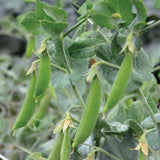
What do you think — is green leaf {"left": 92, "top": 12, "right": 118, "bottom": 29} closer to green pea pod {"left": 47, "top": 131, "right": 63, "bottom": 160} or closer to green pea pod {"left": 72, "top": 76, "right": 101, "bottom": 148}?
green pea pod {"left": 72, "top": 76, "right": 101, "bottom": 148}

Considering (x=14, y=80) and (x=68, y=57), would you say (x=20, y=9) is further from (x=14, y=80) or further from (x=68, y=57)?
(x=68, y=57)

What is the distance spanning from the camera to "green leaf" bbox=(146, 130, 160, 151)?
0.65m

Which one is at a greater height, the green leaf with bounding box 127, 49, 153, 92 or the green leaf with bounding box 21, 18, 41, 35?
the green leaf with bounding box 21, 18, 41, 35

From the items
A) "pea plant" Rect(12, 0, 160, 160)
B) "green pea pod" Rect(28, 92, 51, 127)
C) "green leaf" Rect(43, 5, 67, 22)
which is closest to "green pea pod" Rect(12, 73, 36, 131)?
"pea plant" Rect(12, 0, 160, 160)

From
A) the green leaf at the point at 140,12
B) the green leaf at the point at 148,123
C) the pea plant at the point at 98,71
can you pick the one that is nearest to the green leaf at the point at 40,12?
the pea plant at the point at 98,71

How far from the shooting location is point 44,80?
1.76 ft

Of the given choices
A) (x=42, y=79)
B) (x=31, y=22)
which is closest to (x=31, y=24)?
(x=31, y=22)

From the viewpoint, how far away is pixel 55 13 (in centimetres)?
58

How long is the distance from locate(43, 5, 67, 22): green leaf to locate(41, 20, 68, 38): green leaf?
22mm

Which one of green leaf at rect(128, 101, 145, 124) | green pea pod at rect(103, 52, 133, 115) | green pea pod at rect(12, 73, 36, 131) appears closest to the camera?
green pea pod at rect(103, 52, 133, 115)

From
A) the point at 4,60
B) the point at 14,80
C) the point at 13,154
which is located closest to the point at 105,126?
the point at 13,154

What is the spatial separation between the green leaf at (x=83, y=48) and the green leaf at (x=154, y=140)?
7.1 inches

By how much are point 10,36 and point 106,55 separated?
6.79 ft

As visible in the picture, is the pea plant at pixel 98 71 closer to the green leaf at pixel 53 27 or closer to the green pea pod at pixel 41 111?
the green leaf at pixel 53 27
